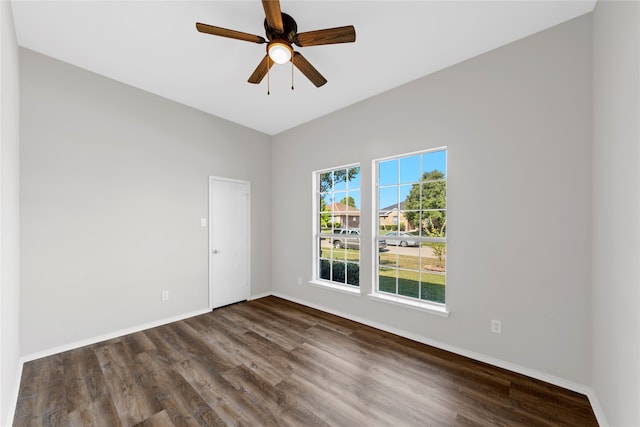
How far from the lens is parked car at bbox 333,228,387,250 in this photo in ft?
11.8

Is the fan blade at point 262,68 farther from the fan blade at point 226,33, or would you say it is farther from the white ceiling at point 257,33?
the white ceiling at point 257,33

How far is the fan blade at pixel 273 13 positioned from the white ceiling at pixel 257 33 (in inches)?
13.5

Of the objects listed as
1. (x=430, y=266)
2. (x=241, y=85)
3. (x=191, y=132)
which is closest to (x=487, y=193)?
(x=430, y=266)

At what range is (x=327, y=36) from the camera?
1.82 metres

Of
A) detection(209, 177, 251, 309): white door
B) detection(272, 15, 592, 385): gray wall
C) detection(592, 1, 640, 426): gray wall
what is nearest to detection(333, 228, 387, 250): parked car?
detection(272, 15, 592, 385): gray wall

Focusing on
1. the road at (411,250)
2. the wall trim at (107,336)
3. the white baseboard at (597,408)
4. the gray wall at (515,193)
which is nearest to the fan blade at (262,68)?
the gray wall at (515,193)

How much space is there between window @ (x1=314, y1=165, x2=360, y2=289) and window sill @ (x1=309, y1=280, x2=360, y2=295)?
3 cm

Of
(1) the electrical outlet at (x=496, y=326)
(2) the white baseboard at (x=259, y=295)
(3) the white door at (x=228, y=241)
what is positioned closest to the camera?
(1) the electrical outlet at (x=496, y=326)

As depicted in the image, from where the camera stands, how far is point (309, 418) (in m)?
1.74

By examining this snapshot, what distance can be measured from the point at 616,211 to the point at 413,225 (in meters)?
1.62

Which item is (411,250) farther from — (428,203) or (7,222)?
(7,222)

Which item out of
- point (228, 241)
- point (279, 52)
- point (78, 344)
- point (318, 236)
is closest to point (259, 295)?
point (228, 241)

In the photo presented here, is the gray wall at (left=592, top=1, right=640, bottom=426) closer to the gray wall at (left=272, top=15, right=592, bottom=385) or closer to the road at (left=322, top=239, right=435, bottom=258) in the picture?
the gray wall at (left=272, top=15, right=592, bottom=385)

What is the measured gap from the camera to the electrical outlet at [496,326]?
231cm
